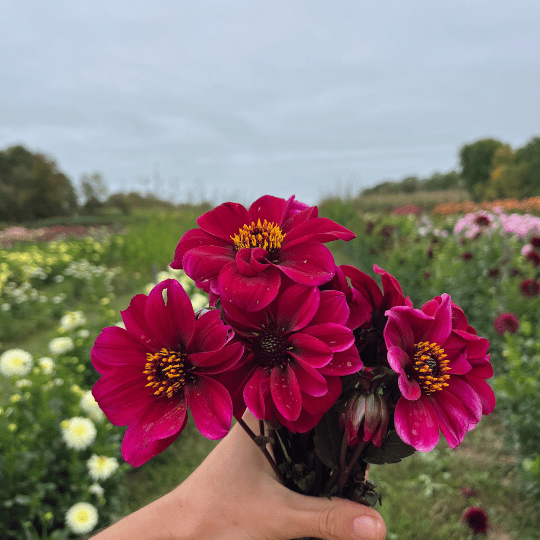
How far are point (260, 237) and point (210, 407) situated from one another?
25 cm

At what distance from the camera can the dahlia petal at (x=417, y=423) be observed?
0.56 metres

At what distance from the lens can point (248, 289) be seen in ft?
1.80

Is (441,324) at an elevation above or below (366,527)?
above

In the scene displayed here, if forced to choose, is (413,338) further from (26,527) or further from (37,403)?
(37,403)

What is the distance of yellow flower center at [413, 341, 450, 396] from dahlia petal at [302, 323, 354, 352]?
0.13 metres

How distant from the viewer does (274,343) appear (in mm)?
594

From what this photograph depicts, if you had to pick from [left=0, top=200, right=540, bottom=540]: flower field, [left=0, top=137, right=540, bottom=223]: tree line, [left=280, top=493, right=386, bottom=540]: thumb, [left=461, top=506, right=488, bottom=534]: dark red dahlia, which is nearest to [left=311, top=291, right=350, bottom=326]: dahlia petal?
[left=280, top=493, right=386, bottom=540]: thumb

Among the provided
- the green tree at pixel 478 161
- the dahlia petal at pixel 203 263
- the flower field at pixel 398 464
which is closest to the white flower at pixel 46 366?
the flower field at pixel 398 464

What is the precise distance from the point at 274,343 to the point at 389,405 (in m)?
0.19

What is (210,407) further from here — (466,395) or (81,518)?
(81,518)

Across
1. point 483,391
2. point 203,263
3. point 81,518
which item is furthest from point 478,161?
point 203,263

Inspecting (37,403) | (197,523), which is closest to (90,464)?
(37,403)

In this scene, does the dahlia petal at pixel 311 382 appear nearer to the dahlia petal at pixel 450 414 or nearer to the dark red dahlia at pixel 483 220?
the dahlia petal at pixel 450 414

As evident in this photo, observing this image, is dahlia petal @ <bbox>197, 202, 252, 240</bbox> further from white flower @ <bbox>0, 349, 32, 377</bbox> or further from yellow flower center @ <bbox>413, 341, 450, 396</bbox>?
white flower @ <bbox>0, 349, 32, 377</bbox>
